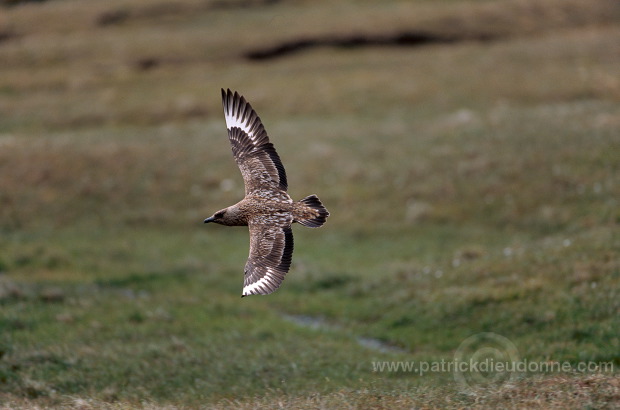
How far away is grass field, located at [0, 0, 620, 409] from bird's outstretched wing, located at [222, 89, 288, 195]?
13.6 feet

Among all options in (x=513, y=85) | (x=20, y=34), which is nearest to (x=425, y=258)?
(x=513, y=85)

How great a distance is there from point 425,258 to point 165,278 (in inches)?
363

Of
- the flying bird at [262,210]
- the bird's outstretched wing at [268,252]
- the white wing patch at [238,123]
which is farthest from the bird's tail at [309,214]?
the white wing patch at [238,123]

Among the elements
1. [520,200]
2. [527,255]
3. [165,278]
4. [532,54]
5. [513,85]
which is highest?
[532,54]

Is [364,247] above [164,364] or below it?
above

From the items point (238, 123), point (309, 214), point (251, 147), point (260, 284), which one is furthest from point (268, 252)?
point (238, 123)

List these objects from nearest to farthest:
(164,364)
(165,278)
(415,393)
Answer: (415,393) < (164,364) < (165,278)

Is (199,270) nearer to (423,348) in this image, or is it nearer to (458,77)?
(423,348)

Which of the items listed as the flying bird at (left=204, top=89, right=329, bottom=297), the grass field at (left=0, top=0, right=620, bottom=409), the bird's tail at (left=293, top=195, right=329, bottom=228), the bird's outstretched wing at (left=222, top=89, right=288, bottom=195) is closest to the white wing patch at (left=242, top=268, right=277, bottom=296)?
the flying bird at (left=204, top=89, right=329, bottom=297)

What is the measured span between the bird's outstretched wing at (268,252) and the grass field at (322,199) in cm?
214

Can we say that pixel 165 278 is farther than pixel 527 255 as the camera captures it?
Yes

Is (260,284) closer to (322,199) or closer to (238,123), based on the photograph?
(238,123)

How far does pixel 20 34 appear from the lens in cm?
5850

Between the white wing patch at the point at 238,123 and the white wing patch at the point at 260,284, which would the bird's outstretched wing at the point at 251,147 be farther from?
the white wing patch at the point at 260,284
